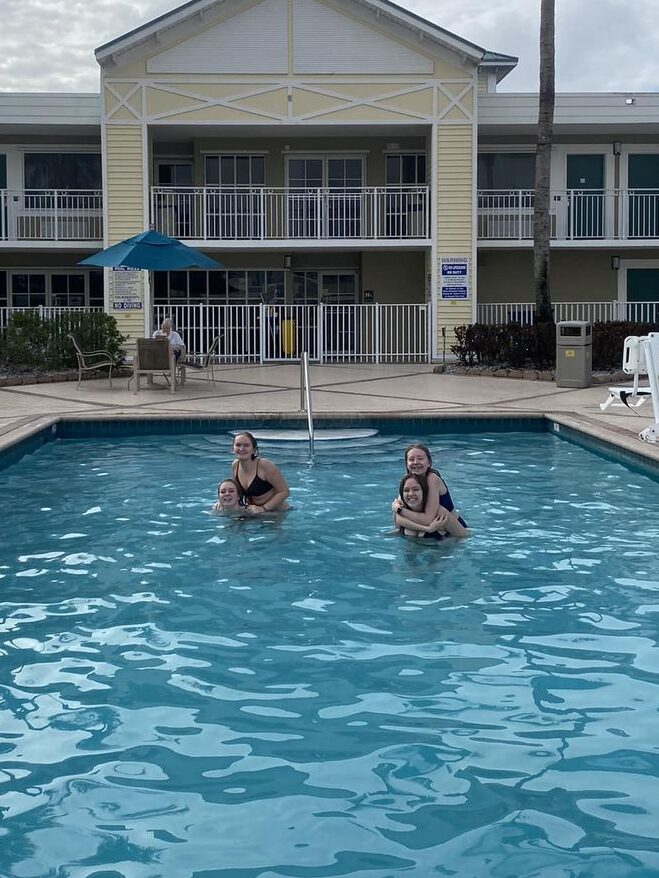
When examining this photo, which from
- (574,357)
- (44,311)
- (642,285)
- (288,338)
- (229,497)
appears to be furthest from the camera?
(642,285)

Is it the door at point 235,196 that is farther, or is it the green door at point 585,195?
the green door at point 585,195

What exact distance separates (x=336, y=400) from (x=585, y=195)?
1264 cm

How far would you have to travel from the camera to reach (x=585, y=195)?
26953mm

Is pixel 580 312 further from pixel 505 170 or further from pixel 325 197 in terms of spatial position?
pixel 325 197

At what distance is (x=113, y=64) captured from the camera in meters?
24.5

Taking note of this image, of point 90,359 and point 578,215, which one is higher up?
point 578,215

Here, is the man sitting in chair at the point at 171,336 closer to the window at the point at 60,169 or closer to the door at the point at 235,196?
the door at the point at 235,196

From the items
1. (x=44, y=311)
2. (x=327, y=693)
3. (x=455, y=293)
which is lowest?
(x=327, y=693)

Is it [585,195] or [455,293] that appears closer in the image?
[455,293]

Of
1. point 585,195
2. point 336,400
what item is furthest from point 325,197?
point 336,400

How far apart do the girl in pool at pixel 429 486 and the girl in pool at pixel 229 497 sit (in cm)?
142

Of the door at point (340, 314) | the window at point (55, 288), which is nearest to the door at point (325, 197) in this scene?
the door at point (340, 314)

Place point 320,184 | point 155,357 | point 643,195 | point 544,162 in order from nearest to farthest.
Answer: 1. point 155,357
2. point 544,162
3. point 643,195
4. point 320,184

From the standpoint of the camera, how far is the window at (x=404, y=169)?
27.7 metres
